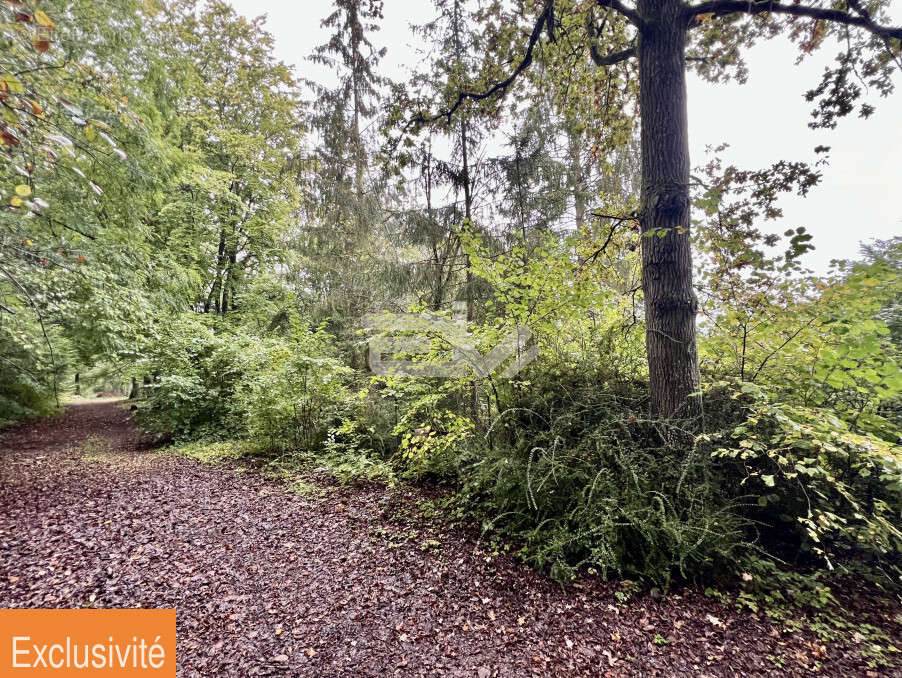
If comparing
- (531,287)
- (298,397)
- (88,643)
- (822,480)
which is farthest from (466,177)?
(88,643)

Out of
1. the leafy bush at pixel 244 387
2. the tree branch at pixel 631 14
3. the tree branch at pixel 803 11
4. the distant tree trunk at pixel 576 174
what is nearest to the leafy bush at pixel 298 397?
the leafy bush at pixel 244 387

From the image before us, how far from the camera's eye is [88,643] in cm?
214

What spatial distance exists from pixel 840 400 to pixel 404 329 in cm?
371

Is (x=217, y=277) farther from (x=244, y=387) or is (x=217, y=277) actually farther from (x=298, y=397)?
(x=298, y=397)

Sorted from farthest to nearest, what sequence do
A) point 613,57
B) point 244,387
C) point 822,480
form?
point 244,387 → point 613,57 → point 822,480

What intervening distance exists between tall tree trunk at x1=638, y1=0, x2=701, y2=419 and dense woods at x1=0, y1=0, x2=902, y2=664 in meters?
0.03

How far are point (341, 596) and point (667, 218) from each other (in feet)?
13.6


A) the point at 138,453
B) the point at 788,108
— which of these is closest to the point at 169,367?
the point at 138,453

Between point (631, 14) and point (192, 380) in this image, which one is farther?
point (192, 380)

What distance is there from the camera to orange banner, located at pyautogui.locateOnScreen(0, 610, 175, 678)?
191 centimetres

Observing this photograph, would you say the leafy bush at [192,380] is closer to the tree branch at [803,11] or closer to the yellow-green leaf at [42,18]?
the yellow-green leaf at [42,18]

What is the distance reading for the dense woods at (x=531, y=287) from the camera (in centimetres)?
236

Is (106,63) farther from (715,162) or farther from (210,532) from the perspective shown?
(715,162)

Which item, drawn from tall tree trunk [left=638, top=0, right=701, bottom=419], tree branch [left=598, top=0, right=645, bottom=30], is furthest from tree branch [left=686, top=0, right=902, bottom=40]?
tree branch [left=598, top=0, right=645, bottom=30]
